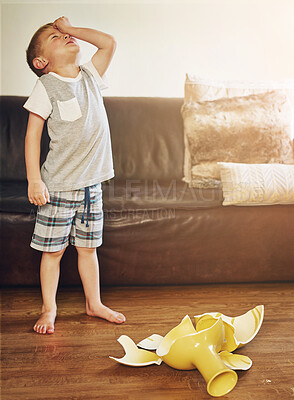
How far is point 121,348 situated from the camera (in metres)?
1.27

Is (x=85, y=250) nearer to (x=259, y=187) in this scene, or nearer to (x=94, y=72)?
(x=94, y=72)

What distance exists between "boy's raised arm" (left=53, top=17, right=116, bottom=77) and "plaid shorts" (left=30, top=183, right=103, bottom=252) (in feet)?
1.40

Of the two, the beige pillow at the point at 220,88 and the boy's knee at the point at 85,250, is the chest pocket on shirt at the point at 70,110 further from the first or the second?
the beige pillow at the point at 220,88

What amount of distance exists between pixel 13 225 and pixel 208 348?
2.97 ft

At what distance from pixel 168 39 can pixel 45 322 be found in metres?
1.92

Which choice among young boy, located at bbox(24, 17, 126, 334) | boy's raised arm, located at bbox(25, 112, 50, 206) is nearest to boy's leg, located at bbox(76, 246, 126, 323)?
young boy, located at bbox(24, 17, 126, 334)

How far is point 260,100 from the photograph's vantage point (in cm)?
204

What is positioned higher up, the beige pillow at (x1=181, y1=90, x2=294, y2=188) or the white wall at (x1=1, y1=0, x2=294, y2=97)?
the white wall at (x1=1, y1=0, x2=294, y2=97)

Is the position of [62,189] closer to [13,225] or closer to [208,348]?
[13,225]

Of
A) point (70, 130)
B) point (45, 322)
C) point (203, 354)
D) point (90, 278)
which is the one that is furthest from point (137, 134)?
point (203, 354)

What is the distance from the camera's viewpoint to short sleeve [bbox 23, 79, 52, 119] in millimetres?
1375

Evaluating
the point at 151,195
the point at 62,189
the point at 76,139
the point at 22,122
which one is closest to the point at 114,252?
the point at 151,195

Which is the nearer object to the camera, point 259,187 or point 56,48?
point 56,48

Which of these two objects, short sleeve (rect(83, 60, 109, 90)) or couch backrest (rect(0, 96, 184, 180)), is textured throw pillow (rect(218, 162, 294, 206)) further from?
short sleeve (rect(83, 60, 109, 90))
